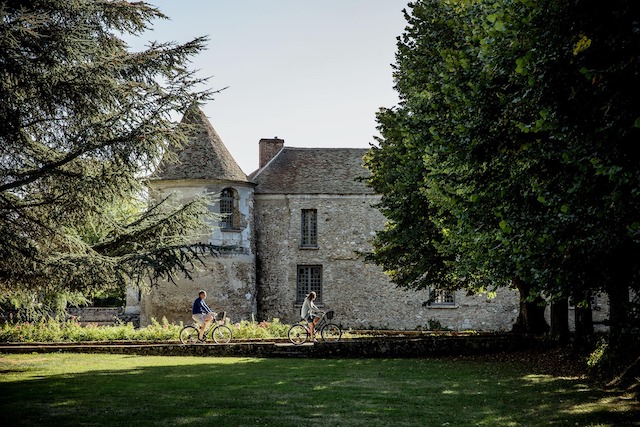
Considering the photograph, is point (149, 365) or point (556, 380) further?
point (149, 365)

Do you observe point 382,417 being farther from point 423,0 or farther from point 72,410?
point 423,0

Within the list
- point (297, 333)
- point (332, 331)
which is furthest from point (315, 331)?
point (332, 331)

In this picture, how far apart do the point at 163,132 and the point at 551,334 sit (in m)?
12.5

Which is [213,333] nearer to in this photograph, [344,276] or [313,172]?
[344,276]

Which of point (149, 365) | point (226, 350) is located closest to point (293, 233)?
point (226, 350)

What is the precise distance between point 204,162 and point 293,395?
1932 cm

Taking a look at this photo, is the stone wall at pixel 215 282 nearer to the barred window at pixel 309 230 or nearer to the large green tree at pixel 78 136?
the barred window at pixel 309 230

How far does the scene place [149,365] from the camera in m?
14.6

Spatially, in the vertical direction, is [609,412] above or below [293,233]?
below

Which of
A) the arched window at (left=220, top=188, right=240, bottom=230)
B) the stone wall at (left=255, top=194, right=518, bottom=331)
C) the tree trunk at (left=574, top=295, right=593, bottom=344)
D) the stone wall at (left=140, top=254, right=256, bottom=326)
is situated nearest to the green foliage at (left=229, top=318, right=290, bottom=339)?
the stone wall at (left=140, top=254, right=256, bottom=326)

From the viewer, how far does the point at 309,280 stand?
31922mm

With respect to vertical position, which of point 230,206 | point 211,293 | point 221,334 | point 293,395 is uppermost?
point 230,206

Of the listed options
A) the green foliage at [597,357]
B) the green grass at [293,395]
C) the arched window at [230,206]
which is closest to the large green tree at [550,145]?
the green foliage at [597,357]

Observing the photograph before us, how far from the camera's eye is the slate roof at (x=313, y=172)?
31.9 m
